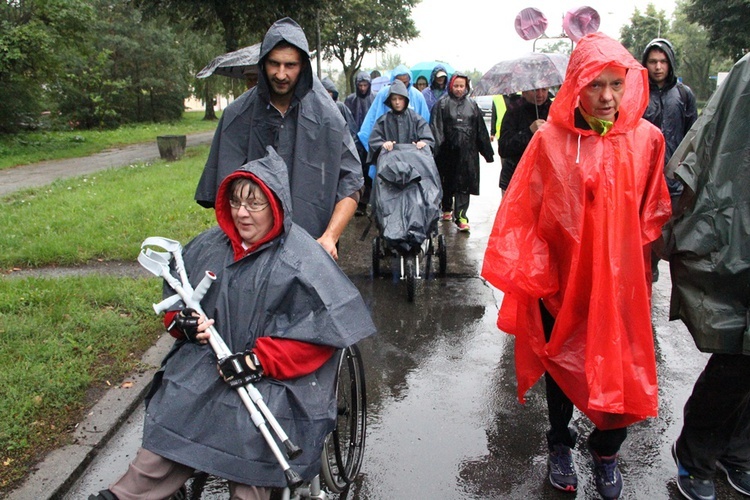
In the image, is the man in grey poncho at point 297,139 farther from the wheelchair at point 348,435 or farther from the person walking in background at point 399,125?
the person walking in background at point 399,125

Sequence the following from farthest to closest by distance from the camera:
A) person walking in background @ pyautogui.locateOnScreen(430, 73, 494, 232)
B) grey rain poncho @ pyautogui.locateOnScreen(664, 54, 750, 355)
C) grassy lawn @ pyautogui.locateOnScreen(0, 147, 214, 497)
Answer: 1. person walking in background @ pyautogui.locateOnScreen(430, 73, 494, 232)
2. grassy lawn @ pyautogui.locateOnScreen(0, 147, 214, 497)
3. grey rain poncho @ pyautogui.locateOnScreen(664, 54, 750, 355)

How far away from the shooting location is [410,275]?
5938 millimetres

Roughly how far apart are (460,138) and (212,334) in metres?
6.42

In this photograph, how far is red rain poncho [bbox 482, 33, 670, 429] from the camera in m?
2.76

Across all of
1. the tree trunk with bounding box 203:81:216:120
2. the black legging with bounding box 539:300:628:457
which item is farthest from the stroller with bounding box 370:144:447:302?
the tree trunk with bounding box 203:81:216:120

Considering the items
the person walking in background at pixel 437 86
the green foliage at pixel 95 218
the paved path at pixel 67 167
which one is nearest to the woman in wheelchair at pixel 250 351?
the green foliage at pixel 95 218

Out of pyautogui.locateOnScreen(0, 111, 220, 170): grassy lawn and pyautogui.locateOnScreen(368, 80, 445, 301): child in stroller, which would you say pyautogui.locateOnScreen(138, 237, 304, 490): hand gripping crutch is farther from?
pyautogui.locateOnScreen(0, 111, 220, 170): grassy lawn

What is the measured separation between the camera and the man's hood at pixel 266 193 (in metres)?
2.51

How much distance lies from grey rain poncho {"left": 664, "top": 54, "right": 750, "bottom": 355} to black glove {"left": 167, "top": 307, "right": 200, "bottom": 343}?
1.92 m

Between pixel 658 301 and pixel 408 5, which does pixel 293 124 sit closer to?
pixel 658 301

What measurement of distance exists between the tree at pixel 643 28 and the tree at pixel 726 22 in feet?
92.4

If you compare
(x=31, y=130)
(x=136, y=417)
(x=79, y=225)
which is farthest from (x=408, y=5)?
(x=136, y=417)

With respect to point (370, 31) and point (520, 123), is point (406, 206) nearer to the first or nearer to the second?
point (520, 123)

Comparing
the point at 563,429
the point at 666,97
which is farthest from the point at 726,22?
the point at 563,429
